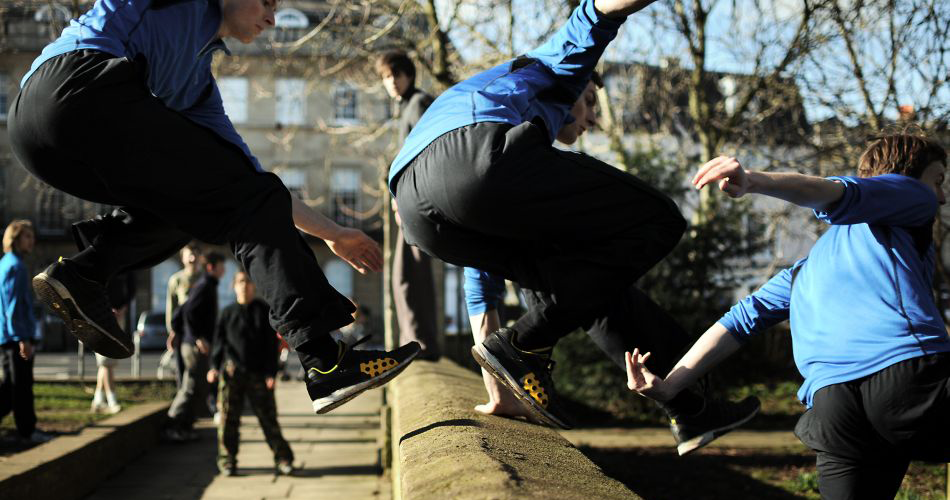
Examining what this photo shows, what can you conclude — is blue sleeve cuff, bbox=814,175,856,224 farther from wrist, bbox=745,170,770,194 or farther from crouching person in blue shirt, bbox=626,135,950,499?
wrist, bbox=745,170,770,194

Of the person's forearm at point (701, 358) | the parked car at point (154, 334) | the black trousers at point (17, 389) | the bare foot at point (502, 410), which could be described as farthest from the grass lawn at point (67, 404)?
the parked car at point (154, 334)

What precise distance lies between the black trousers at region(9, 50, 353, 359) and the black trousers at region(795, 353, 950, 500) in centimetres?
165

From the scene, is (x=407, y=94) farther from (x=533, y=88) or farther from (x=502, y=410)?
(x=533, y=88)

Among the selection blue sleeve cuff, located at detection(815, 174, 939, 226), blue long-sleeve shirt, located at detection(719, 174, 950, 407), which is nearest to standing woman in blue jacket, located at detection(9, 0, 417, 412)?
blue long-sleeve shirt, located at detection(719, 174, 950, 407)

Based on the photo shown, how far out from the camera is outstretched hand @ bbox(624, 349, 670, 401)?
3592mm

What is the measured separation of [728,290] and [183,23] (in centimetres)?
1021

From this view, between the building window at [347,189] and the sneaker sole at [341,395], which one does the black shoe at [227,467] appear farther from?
the building window at [347,189]

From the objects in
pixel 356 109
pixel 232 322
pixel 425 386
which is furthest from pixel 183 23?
pixel 356 109

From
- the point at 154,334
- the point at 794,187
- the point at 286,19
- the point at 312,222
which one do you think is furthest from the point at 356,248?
the point at 154,334

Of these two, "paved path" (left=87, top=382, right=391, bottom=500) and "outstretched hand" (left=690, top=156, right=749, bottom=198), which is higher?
"outstretched hand" (left=690, top=156, right=749, bottom=198)

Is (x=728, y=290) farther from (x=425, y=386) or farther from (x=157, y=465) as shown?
(x=425, y=386)

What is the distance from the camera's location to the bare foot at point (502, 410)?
402 cm

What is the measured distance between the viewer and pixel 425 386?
4.94m

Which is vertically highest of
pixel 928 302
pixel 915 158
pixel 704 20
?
pixel 704 20
